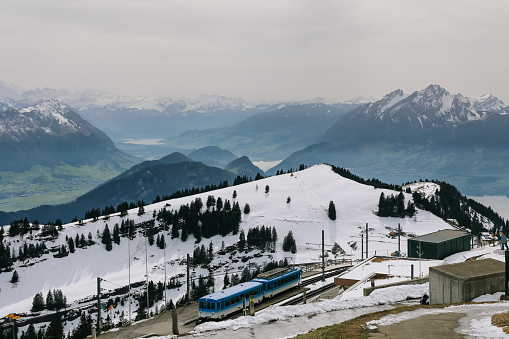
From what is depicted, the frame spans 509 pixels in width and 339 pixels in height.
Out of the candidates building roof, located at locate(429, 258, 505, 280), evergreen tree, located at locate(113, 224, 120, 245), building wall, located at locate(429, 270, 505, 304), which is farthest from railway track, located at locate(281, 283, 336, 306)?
evergreen tree, located at locate(113, 224, 120, 245)

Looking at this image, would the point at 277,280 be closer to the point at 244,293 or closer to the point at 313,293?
the point at 313,293

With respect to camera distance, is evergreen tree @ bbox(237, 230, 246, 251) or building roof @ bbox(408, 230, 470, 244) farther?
evergreen tree @ bbox(237, 230, 246, 251)

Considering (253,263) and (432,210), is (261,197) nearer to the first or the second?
(253,263)

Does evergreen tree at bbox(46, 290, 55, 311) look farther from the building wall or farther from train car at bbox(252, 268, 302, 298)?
the building wall

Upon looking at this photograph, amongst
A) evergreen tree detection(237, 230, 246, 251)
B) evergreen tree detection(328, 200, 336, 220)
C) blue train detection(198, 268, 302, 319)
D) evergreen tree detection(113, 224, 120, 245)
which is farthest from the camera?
evergreen tree detection(328, 200, 336, 220)

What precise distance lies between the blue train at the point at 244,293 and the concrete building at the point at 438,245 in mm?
29557

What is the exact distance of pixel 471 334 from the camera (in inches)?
1065

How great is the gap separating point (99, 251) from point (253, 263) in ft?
195

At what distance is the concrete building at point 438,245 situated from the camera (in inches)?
3455

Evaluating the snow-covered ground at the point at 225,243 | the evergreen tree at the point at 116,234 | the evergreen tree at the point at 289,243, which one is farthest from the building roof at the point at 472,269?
the evergreen tree at the point at 116,234

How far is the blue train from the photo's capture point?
55.0m

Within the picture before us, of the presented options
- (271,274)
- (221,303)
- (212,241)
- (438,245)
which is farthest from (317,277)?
(212,241)

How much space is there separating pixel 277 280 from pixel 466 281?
3482cm

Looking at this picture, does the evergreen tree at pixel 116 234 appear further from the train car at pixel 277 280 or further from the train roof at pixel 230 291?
the train roof at pixel 230 291
